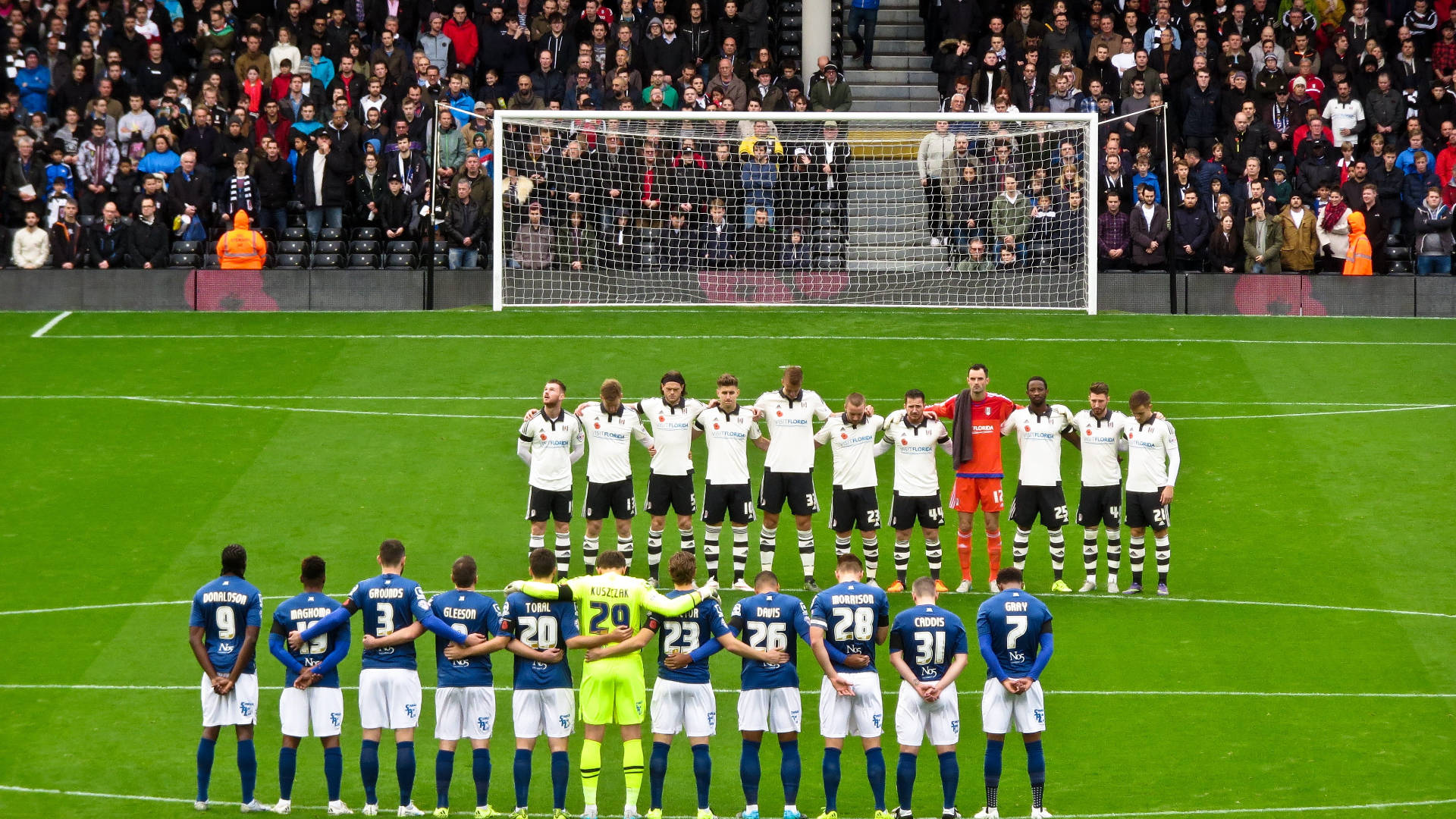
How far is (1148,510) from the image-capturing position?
18281mm

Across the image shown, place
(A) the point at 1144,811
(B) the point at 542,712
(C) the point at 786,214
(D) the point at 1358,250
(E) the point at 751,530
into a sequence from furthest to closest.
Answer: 1. (D) the point at 1358,250
2. (C) the point at 786,214
3. (E) the point at 751,530
4. (A) the point at 1144,811
5. (B) the point at 542,712

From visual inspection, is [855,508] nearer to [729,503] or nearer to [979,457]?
[729,503]

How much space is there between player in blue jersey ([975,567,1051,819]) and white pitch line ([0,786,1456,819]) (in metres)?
0.66

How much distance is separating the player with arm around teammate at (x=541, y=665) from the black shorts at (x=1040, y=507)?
6361 mm

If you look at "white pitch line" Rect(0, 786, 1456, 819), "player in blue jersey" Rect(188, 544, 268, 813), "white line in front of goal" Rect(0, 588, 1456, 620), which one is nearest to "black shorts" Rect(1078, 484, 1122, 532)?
"white line in front of goal" Rect(0, 588, 1456, 620)

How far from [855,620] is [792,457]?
5.08m

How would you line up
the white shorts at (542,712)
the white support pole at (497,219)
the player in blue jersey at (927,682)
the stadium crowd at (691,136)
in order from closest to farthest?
the player in blue jersey at (927,682) < the white shorts at (542,712) < the white support pole at (497,219) < the stadium crowd at (691,136)

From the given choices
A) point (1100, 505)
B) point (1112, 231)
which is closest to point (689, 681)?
point (1100, 505)

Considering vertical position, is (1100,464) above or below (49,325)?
below

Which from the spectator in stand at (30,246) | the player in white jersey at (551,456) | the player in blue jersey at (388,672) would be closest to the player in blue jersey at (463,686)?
the player in blue jersey at (388,672)

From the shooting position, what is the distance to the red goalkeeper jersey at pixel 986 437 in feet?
60.6

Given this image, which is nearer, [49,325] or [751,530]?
[751,530]

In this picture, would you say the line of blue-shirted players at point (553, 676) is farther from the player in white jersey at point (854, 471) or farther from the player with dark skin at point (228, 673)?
the player in white jersey at point (854, 471)

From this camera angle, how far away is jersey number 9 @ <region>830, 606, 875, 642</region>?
13375 mm
